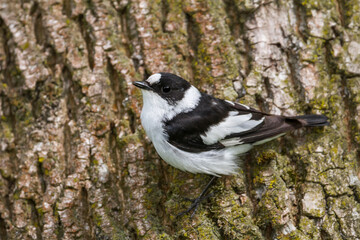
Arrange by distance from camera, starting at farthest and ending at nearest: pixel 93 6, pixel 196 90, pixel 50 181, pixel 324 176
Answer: pixel 93 6 < pixel 196 90 < pixel 50 181 < pixel 324 176

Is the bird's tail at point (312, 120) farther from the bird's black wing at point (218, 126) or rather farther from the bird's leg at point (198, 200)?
the bird's leg at point (198, 200)

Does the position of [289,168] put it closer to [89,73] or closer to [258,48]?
[258,48]

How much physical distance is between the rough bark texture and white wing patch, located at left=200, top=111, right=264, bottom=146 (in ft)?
0.70

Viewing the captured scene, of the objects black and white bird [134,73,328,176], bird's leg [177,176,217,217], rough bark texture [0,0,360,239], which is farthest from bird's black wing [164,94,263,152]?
bird's leg [177,176,217,217]

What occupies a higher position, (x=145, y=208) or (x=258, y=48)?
(x=258, y=48)

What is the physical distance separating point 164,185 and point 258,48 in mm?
1713

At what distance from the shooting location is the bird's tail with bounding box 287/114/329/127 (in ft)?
11.4

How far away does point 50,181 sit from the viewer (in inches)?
142

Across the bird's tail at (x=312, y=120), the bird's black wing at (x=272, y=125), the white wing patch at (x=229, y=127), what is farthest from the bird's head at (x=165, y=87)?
the bird's tail at (x=312, y=120)

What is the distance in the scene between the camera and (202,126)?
3695 millimetres

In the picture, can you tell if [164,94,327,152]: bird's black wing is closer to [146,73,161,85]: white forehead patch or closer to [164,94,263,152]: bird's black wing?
[164,94,263,152]: bird's black wing

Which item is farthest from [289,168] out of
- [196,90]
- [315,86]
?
[196,90]

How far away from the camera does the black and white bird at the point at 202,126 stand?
355cm

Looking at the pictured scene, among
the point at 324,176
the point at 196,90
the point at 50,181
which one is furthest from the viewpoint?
the point at 196,90
